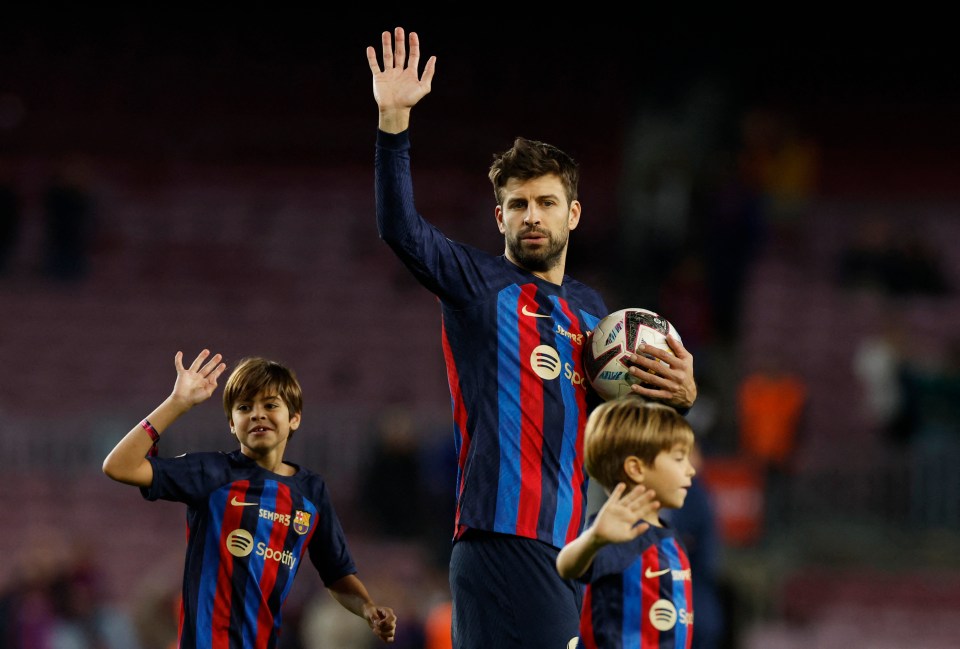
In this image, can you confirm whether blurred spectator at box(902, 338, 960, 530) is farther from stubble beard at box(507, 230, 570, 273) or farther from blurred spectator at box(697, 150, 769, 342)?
stubble beard at box(507, 230, 570, 273)

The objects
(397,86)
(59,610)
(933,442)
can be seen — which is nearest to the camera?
(397,86)

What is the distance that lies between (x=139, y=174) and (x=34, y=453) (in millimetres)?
7026

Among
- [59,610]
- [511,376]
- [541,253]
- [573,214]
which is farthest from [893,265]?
[511,376]

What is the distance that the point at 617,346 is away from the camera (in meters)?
4.91

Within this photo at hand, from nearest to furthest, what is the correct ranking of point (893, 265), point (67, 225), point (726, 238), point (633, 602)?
point (633, 602), point (726, 238), point (893, 265), point (67, 225)

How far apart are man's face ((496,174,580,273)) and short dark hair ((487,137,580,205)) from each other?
0.02 m

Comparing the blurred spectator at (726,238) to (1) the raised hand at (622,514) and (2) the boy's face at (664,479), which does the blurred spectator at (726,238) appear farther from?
(1) the raised hand at (622,514)

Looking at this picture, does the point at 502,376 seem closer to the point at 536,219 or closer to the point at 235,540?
the point at 536,219

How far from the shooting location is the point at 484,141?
21984 mm

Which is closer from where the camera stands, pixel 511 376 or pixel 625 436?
pixel 625 436

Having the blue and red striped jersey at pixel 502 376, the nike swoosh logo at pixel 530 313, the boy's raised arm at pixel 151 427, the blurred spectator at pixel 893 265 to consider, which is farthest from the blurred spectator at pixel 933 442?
the boy's raised arm at pixel 151 427

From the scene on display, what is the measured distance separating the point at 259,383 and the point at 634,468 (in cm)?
134

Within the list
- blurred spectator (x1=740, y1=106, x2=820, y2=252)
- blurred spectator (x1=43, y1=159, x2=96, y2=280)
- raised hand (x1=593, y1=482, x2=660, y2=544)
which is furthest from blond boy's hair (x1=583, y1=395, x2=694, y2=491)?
blurred spectator (x1=43, y1=159, x2=96, y2=280)

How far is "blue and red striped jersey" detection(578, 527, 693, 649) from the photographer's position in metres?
4.42
